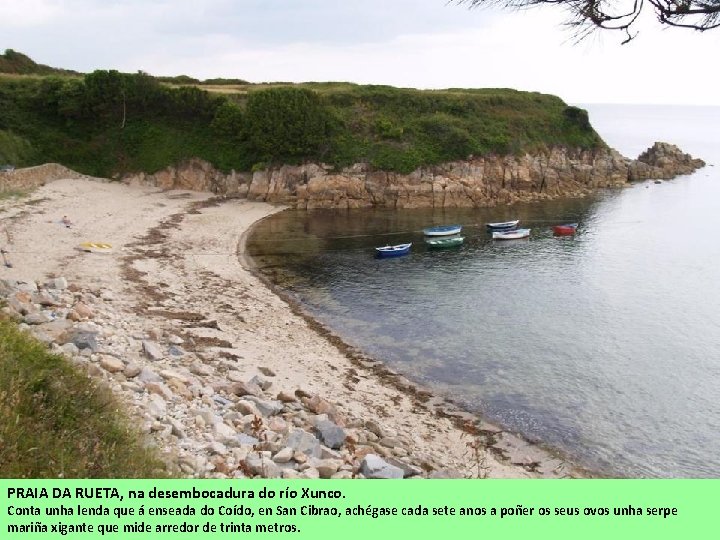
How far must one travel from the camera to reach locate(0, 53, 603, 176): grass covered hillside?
59281 mm

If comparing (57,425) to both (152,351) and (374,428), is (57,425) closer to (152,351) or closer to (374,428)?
(152,351)

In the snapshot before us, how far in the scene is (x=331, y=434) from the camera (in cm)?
1424

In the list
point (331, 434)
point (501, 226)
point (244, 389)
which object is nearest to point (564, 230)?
point (501, 226)

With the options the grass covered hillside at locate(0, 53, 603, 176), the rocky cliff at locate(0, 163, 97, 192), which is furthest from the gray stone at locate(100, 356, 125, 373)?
the grass covered hillside at locate(0, 53, 603, 176)

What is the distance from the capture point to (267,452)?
39.9 feet

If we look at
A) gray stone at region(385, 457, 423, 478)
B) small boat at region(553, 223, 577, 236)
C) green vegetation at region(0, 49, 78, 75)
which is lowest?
gray stone at region(385, 457, 423, 478)

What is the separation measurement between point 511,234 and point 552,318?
20.2 meters

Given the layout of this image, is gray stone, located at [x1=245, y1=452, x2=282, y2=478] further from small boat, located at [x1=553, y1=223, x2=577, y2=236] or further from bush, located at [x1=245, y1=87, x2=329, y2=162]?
bush, located at [x1=245, y1=87, x2=329, y2=162]

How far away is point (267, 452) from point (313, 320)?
650 inches

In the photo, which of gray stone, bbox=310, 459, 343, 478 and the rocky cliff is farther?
the rocky cliff

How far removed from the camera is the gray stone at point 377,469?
12.1 metres

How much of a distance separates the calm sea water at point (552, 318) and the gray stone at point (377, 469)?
821 cm

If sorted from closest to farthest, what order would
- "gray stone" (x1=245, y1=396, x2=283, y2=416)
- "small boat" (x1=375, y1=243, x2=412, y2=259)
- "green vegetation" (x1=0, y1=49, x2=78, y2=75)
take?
"gray stone" (x1=245, y1=396, x2=283, y2=416)
"small boat" (x1=375, y1=243, x2=412, y2=259)
"green vegetation" (x1=0, y1=49, x2=78, y2=75)

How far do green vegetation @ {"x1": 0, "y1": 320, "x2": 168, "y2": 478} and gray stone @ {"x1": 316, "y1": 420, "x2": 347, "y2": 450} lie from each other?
523cm
